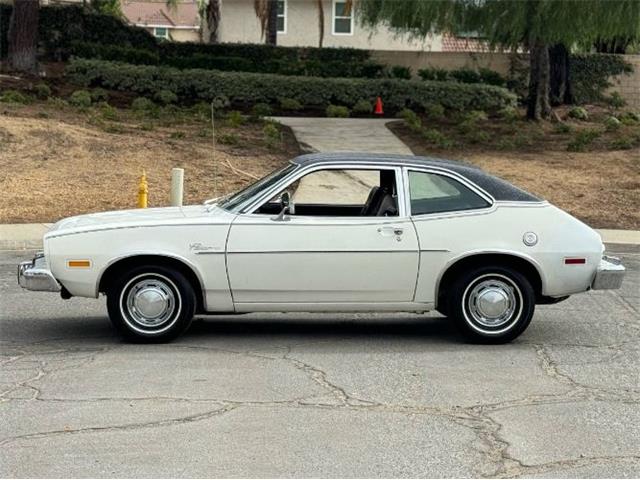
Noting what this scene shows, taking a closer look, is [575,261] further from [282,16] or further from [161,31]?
[161,31]

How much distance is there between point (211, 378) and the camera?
25.2ft

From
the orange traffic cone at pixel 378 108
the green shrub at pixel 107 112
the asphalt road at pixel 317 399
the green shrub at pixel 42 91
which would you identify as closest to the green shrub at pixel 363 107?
the orange traffic cone at pixel 378 108

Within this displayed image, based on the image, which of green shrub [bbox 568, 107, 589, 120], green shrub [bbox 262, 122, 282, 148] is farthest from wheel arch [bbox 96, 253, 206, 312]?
green shrub [bbox 568, 107, 589, 120]

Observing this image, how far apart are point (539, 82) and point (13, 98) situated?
1303 centimetres

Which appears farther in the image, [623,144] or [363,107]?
[363,107]

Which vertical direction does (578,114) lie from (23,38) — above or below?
below

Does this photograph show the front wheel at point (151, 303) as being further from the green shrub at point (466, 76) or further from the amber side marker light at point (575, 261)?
the green shrub at point (466, 76)

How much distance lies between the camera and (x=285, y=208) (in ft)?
28.6

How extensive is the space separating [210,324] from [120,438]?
134 inches

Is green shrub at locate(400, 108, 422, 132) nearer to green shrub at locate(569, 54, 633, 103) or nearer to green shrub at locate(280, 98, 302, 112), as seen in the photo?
green shrub at locate(280, 98, 302, 112)

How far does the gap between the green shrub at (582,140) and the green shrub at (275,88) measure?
243 inches

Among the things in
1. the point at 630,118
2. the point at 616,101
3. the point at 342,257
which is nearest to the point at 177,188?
the point at 342,257

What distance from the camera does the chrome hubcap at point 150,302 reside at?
28.0 feet

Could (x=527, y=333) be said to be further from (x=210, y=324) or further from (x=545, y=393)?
(x=210, y=324)
